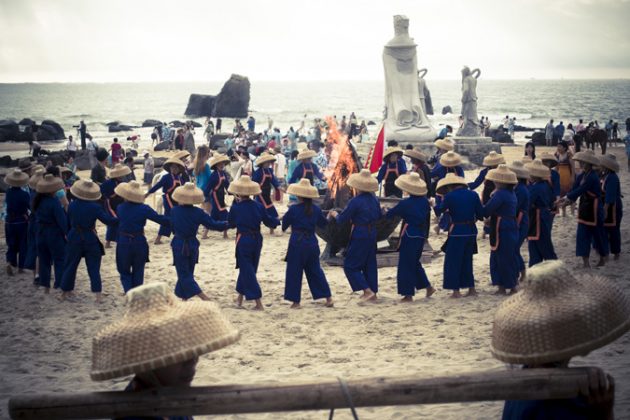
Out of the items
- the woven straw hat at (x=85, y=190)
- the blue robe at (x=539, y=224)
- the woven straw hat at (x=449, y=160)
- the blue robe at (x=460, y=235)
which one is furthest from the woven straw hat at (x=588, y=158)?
the woven straw hat at (x=85, y=190)

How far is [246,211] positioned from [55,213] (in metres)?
2.93

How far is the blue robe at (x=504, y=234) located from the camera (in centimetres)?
1033

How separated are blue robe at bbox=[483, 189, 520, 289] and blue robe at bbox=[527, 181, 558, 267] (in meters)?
0.86

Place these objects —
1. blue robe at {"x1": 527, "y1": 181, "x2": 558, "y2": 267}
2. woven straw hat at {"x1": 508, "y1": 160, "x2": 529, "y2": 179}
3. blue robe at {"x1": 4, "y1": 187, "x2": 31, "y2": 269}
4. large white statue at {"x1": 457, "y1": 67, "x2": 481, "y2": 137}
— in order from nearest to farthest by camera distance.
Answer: woven straw hat at {"x1": 508, "y1": 160, "x2": 529, "y2": 179}
blue robe at {"x1": 527, "y1": 181, "x2": 558, "y2": 267}
blue robe at {"x1": 4, "y1": 187, "x2": 31, "y2": 269}
large white statue at {"x1": 457, "y1": 67, "x2": 481, "y2": 137}

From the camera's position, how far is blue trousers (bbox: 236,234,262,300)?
395 inches

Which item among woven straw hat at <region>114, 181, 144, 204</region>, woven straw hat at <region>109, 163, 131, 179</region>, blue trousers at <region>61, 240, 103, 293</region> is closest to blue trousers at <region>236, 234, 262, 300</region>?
A: woven straw hat at <region>114, 181, 144, 204</region>

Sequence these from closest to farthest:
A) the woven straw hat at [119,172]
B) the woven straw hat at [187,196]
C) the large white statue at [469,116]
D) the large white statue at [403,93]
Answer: the woven straw hat at [187,196]
the woven straw hat at [119,172]
the large white statue at [403,93]
the large white statue at [469,116]

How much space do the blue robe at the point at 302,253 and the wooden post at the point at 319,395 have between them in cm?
670

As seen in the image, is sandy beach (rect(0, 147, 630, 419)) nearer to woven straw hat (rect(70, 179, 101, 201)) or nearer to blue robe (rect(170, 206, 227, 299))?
blue robe (rect(170, 206, 227, 299))

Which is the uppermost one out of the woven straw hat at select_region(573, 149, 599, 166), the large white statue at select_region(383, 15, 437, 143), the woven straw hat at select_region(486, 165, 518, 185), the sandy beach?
the large white statue at select_region(383, 15, 437, 143)

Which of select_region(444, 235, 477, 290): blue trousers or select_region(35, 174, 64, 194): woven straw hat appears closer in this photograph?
select_region(444, 235, 477, 290): blue trousers

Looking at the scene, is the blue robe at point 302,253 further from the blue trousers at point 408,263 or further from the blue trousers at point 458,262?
the blue trousers at point 458,262

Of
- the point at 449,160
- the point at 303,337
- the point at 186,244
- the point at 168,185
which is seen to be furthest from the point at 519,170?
the point at 168,185

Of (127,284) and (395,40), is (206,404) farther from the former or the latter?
(395,40)
